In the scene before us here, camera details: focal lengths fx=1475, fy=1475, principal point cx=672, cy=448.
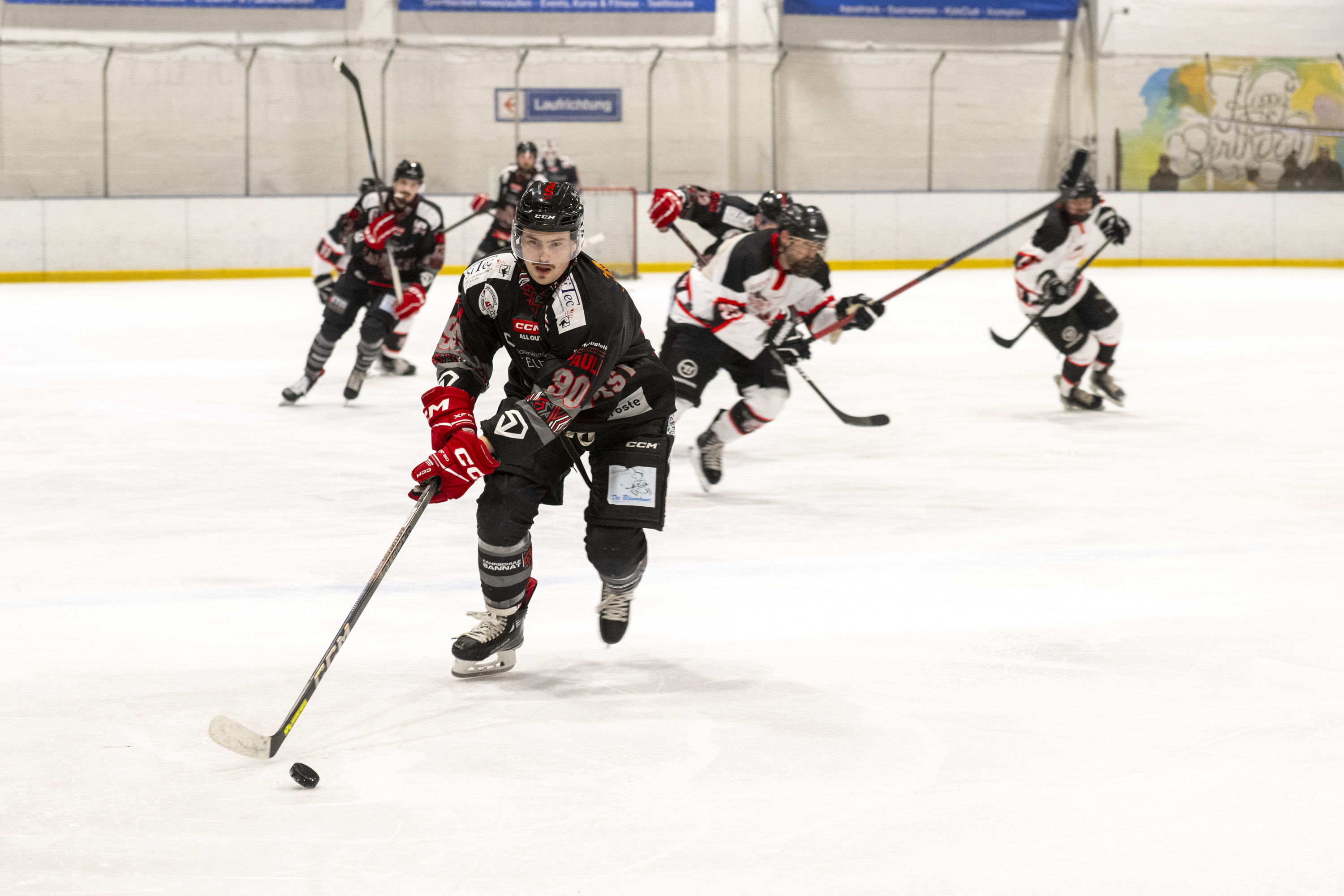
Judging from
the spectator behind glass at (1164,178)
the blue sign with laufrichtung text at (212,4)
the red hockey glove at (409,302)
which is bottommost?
the red hockey glove at (409,302)

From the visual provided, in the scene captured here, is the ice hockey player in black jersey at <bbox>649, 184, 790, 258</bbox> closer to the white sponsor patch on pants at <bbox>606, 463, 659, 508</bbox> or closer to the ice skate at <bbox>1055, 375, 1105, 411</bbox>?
the ice skate at <bbox>1055, 375, 1105, 411</bbox>

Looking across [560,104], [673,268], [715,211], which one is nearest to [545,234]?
[715,211]

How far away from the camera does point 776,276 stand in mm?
4891

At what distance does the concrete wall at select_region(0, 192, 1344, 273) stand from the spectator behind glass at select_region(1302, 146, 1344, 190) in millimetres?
902

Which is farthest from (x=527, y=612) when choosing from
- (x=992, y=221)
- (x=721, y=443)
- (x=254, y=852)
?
(x=992, y=221)

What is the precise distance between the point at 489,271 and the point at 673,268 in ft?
41.9

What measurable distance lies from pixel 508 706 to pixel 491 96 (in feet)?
47.8

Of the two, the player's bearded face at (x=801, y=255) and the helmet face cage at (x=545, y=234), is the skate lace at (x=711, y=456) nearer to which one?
the player's bearded face at (x=801, y=255)

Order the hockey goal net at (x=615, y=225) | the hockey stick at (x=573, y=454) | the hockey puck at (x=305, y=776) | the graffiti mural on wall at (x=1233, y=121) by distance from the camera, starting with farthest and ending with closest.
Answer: the graffiti mural on wall at (x=1233, y=121) < the hockey goal net at (x=615, y=225) < the hockey stick at (x=573, y=454) < the hockey puck at (x=305, y=776)

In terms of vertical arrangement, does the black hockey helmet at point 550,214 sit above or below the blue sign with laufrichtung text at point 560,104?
below

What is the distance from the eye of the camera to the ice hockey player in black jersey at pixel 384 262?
700cm

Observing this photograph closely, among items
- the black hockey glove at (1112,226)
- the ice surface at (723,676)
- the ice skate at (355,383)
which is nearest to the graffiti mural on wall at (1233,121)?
the black hockey glove at (1112,226)

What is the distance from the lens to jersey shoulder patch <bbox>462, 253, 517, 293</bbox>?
107 inches

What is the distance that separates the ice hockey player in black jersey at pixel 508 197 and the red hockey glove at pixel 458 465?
24.6 feet
